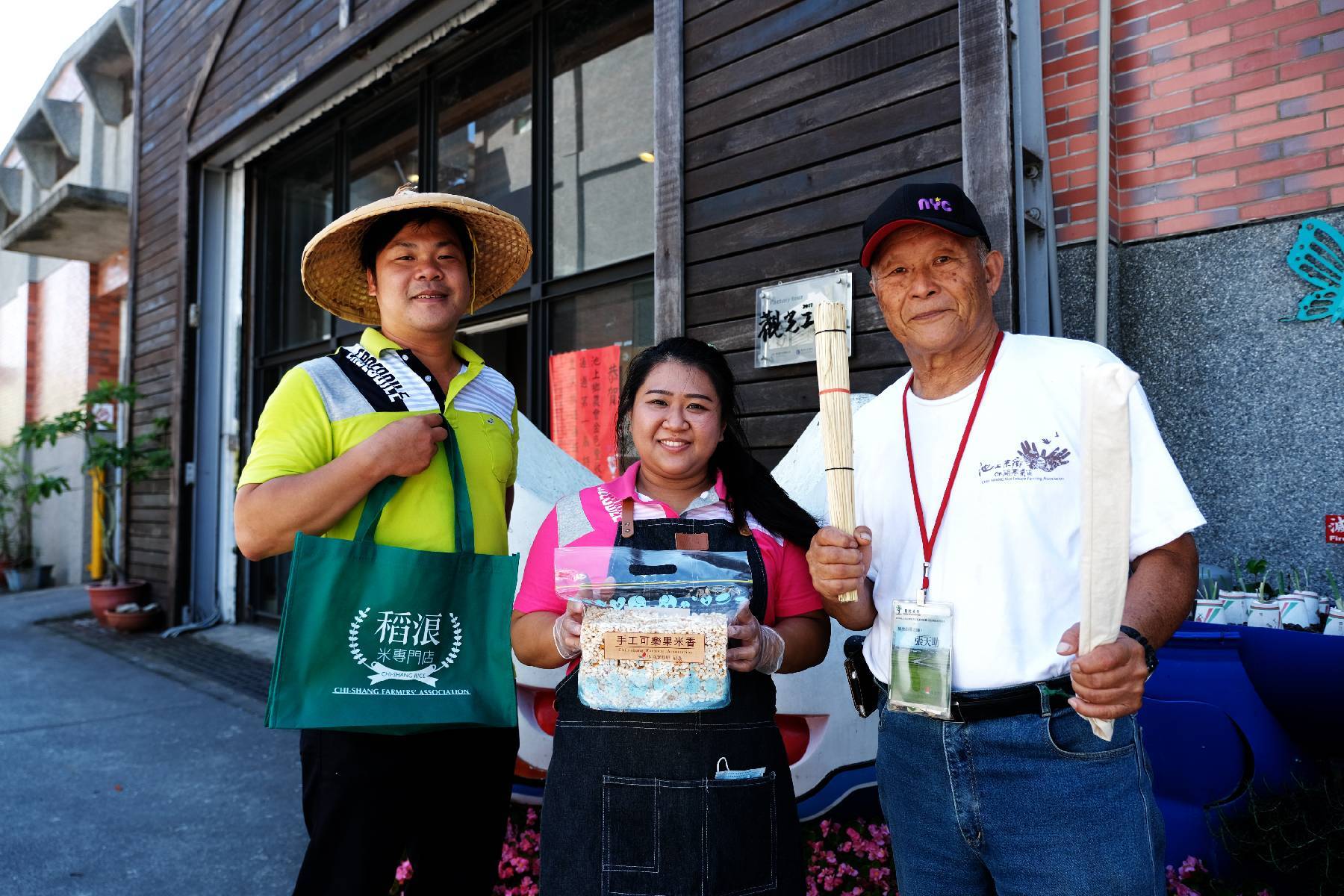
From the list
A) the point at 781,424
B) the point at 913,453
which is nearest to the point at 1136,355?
Result: the point at 781,424

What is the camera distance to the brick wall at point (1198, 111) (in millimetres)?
3178

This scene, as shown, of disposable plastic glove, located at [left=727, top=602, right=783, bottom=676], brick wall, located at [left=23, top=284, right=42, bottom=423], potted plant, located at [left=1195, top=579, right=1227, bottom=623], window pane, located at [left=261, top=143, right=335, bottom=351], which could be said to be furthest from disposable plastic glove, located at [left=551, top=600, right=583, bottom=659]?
brick wall, located at [left=23, top=284, right=42, bottom=423]

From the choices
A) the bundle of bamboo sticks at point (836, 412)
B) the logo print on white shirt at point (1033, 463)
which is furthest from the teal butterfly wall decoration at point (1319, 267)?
the bundle of bamboo sticks at point (836, 412)

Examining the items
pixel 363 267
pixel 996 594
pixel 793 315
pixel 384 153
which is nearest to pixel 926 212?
pixel 996 594

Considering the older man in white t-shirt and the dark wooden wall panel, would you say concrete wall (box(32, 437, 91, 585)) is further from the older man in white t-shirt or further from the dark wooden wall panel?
the older man in white t-shirt

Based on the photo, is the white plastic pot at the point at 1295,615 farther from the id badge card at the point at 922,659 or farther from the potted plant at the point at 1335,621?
the id badge card at the point at 922,659

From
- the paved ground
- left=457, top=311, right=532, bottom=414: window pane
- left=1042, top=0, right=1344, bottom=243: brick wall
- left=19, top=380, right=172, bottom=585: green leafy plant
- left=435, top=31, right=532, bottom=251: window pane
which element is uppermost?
left=435, top=31, right=532, bottom=251: window pane

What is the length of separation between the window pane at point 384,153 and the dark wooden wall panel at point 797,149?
3.21 meters

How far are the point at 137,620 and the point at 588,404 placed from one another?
5.57 meters

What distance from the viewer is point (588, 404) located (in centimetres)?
498

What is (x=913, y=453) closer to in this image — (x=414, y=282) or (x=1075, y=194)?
(x=414, y=282)

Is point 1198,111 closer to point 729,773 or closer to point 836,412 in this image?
point 836,412

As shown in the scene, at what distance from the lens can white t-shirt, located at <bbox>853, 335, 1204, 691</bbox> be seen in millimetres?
1418

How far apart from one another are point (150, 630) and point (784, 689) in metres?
7.49
